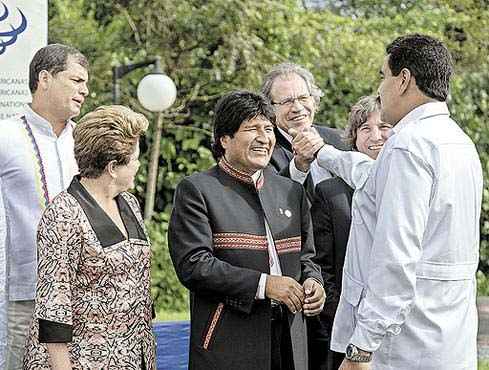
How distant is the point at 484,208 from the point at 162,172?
3476 mm

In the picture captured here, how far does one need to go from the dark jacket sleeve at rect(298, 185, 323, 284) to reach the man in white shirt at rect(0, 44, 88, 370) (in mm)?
1002

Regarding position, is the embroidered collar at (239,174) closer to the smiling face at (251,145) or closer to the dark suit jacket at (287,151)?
the smiling face at (251,145)

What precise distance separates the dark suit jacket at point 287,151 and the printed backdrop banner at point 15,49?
1.34 m

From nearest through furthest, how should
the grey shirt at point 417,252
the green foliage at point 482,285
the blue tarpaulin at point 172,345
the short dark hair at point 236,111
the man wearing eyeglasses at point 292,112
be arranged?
the grey shirt at point 417,252
the short dark hair at point 236,111
the man wearing eyeglasses at point 292,112
the blue tarpaulin at point 172,345
the green foliage at point 482,285

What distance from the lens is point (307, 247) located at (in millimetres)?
3994

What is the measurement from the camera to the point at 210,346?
3.70 meters

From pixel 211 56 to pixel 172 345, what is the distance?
5936 millimetres

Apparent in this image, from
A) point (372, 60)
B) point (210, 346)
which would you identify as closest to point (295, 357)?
point (210, 346)

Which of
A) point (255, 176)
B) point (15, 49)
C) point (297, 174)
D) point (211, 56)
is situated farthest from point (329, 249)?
point (211, 56)

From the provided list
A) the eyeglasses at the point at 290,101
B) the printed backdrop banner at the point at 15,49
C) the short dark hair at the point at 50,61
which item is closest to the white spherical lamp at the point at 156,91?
the printed backdrop banner at the point at 15,49

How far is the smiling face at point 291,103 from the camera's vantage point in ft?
15.1

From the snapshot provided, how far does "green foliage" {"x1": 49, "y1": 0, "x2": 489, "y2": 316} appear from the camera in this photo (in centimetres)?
1062

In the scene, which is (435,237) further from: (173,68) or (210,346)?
(173,68)

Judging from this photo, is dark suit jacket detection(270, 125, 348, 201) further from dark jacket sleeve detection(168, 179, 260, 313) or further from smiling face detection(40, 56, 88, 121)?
smiling face detection(40, 56, 88, 121)
